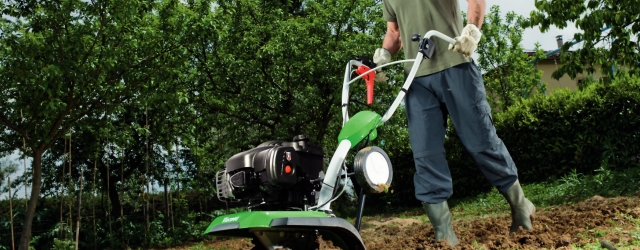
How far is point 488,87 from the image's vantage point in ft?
53.8

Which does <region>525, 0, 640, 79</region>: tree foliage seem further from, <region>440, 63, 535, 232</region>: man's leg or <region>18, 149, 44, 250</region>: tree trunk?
<region>18, 149, 44, 250</region>: tree trunk

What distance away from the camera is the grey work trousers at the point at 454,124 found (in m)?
3.35

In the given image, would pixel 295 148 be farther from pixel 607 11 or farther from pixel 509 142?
pixel 509 142

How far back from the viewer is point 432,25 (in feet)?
11.7

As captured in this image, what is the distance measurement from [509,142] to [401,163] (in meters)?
2.87

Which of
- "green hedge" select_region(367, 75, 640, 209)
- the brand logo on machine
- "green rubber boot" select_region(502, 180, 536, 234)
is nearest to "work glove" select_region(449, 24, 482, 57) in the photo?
"green rubber boot" select_region(502, 180, 536, 234)

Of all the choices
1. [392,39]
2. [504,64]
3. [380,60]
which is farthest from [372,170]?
[504,64]

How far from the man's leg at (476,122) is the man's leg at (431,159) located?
0.37 ft

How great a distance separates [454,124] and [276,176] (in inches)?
49.5

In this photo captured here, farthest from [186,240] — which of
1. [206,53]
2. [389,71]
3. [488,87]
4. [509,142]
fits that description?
[488,87]

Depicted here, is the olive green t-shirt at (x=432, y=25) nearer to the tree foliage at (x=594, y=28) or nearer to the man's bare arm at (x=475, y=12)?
the man's bare arm at (x=475, y=12)

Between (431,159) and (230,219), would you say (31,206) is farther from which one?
(431,159)

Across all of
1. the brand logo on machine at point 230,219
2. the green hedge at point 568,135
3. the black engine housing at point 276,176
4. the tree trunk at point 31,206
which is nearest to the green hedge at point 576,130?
the green hedge at point 568,135

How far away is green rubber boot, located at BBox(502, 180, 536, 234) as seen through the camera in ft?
11.4
